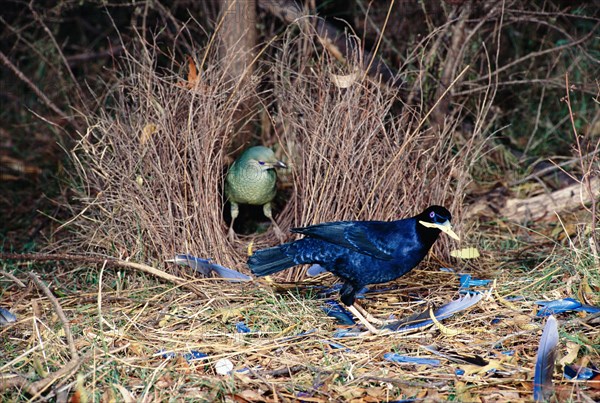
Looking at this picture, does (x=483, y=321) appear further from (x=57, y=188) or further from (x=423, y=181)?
(x=57, y=188)

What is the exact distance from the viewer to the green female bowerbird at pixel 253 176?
5.04 meters

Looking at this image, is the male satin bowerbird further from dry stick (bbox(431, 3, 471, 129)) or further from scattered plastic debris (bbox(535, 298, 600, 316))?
dry stick (bbox(431, 3, 471, 129))

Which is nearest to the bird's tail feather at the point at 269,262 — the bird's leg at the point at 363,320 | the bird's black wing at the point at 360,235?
the bird's black wing at the point at 360,235

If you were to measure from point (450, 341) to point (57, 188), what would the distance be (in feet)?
12.1

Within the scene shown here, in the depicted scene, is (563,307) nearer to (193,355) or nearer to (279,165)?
(193,355)

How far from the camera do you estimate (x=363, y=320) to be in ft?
12.5

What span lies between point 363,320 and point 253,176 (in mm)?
1585

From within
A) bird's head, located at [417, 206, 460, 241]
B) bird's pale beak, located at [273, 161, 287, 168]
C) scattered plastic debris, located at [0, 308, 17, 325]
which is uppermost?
bird's head, located at [417, 206, 460, 241]

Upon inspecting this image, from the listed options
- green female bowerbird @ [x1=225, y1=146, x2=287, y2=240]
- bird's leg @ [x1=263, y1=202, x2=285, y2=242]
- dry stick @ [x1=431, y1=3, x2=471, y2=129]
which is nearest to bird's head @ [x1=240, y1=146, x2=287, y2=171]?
green female bowerbird @ [x1=225, y1=146, x2=287, y2=240]

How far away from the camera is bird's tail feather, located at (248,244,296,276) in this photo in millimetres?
3951

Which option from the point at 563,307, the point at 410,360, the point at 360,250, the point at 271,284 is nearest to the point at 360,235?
the point at 360,250

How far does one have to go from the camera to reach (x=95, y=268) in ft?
15.1

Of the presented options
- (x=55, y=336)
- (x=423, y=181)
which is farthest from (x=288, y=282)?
(x=55, y=336)

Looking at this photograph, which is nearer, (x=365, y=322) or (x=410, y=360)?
(x=410, y=360)
